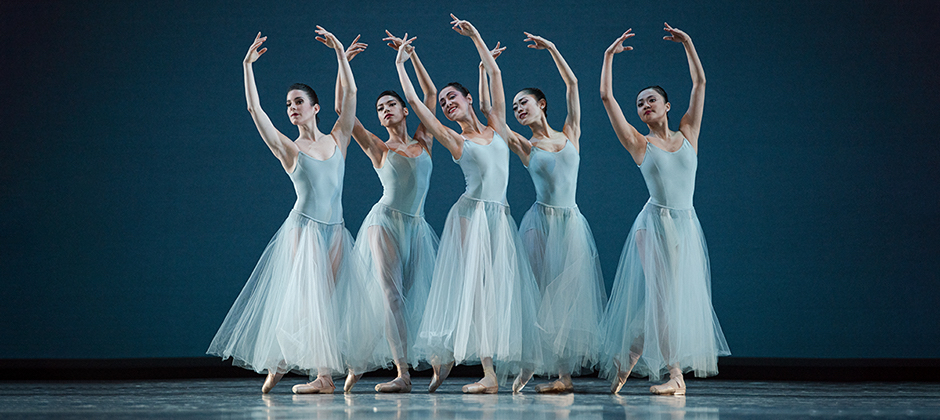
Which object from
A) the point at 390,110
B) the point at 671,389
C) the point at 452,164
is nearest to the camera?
the point at 671,389

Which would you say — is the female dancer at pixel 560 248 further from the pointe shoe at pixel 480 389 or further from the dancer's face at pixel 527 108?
the pointe shoe at pixel 480 389

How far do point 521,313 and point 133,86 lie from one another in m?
2.86

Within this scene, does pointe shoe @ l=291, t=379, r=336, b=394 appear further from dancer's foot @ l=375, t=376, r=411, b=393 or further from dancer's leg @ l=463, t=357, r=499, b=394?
dancer's leg @ l=463, t=357, r=499, b=394

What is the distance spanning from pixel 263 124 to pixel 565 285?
1.41 meters

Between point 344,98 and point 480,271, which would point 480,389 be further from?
point 344,98

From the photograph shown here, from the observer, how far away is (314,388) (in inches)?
125

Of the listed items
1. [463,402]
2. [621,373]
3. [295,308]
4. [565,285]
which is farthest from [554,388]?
[295,308]

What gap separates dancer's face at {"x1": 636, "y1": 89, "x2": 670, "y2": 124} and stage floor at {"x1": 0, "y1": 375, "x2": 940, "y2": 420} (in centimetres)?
116

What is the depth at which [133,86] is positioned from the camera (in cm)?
457

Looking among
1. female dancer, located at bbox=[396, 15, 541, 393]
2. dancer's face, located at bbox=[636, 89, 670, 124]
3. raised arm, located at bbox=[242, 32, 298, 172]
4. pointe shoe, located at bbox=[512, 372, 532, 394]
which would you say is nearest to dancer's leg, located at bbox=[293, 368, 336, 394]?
female dancer, located at bbox=[396, 15, 541, 393]

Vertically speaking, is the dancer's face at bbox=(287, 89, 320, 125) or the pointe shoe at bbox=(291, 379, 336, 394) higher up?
the dancer's face at bbox=(287, 89, 320, 125)

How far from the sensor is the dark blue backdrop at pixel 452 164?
4.47 metres

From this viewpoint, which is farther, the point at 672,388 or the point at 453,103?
the point at 453,103

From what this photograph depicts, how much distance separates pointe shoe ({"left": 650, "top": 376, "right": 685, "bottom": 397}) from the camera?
10.2 ft
